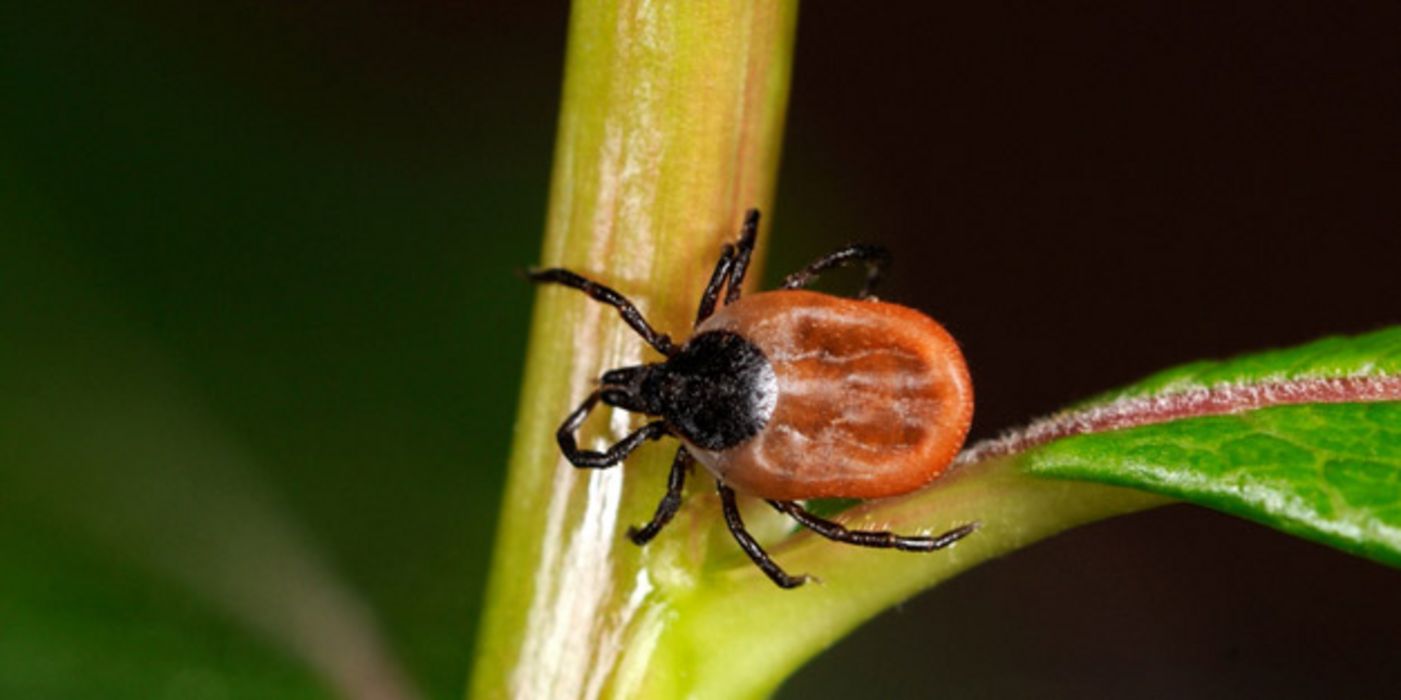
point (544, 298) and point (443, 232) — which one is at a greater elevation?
point (544, 298)

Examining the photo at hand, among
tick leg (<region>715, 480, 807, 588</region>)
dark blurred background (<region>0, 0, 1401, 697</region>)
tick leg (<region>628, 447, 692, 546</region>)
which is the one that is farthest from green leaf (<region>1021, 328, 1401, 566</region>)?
dark blurred background (<region>0, 0, 1401, 697</region>)

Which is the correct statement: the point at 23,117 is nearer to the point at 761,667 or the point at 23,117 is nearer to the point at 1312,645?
the point at 761,667

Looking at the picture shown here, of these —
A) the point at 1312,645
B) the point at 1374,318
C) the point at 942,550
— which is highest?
the point at 942,550

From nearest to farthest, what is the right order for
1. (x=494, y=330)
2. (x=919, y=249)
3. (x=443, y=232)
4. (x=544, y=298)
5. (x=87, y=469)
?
(x=544, y=298) < (x=87, y=469) < (x=494, y=330) < (x=443, y=232) < (x=919, y=249)

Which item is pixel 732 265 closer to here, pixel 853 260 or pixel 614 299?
pixel 614 299

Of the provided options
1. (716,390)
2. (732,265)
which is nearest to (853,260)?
(716,390)

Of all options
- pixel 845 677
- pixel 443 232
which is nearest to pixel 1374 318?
pixel 845 677
